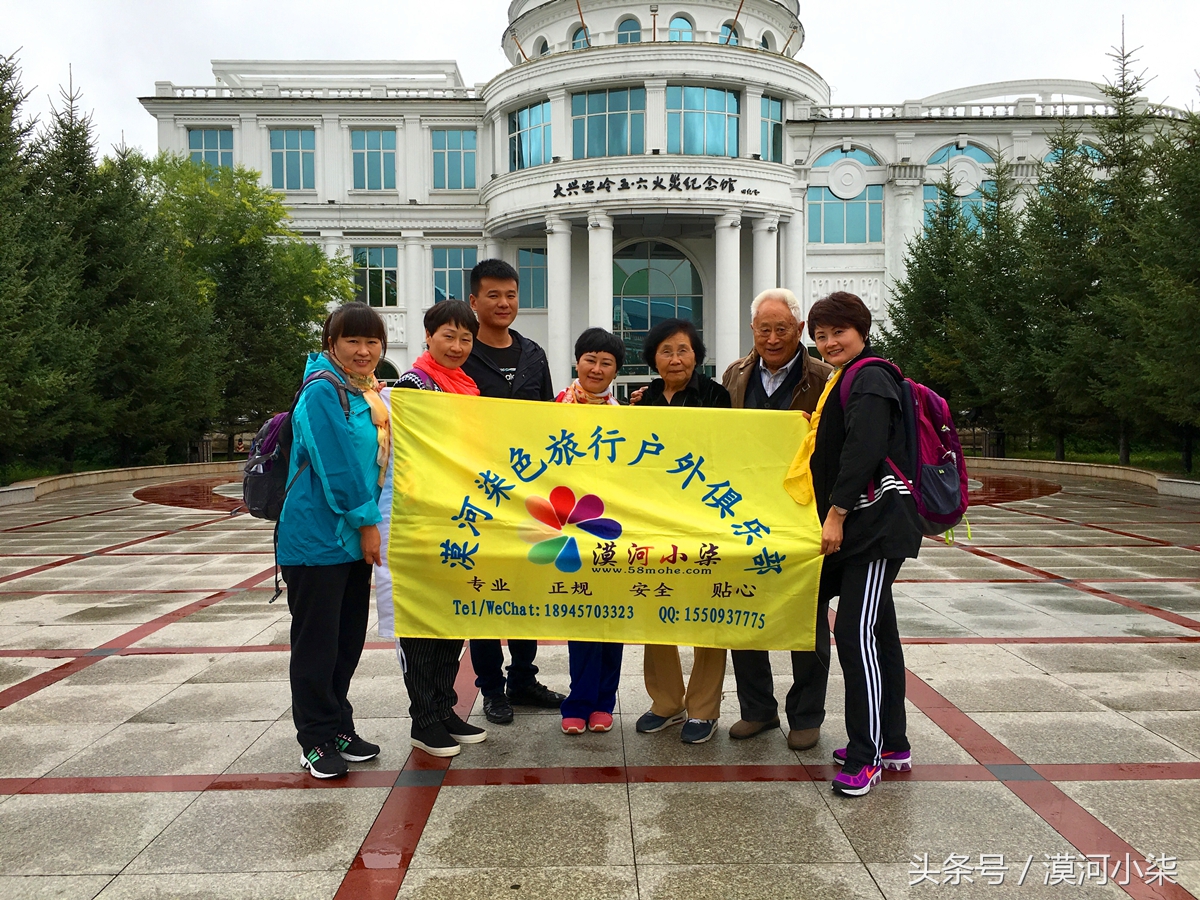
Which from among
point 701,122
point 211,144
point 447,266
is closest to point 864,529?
point 701,122

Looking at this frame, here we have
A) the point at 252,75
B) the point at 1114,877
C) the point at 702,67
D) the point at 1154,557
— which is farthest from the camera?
the point at 252,75

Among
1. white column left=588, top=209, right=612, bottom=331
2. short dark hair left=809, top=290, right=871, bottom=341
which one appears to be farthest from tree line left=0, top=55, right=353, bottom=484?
short dark hair left=809, top=290, right=871, bottom=341

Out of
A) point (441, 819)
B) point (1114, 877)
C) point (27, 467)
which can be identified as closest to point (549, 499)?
point (441, 819)

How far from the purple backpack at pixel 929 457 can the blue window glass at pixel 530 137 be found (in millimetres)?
29651

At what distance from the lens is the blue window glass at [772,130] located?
1248 inches

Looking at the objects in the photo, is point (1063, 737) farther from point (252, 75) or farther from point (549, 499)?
point (252, 75)

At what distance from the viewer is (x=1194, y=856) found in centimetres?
299

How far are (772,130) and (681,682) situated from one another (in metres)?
31.2

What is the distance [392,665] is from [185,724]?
1.32 meters

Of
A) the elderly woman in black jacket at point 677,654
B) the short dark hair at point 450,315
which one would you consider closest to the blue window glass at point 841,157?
the elderly woman in black jacket at point 677,654

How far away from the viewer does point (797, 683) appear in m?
4.10

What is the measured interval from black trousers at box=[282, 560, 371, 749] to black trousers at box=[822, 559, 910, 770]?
6.67 ft

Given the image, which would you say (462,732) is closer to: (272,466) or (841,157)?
(272,466)

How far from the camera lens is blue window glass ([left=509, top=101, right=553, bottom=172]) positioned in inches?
1252
